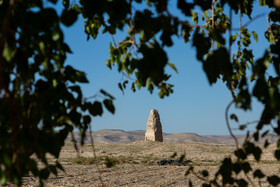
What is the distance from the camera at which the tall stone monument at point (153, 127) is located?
26.1 meters

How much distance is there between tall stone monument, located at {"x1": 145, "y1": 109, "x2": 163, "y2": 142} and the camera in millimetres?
26141

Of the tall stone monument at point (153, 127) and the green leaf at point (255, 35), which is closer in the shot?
the green leaf at point (255, 35)

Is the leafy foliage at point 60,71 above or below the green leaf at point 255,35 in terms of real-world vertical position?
below

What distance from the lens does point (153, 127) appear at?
1030 inches

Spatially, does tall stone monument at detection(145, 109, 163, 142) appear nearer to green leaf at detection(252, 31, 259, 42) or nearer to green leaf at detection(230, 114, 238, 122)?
green leaf at detection(252, 31, 259, 42)

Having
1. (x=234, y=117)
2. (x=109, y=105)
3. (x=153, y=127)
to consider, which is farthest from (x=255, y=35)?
(x=153, y=127)

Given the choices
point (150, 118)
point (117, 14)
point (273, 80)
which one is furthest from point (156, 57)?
point (150, 118)

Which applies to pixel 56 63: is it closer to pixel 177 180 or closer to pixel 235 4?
pixel 235 4

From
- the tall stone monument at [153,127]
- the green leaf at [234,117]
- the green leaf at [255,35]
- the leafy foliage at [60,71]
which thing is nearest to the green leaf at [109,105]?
the leafy foliage at [60,71]

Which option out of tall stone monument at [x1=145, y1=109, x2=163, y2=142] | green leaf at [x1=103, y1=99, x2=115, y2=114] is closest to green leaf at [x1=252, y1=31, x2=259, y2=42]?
green leaf at [x1=103, y1=99, x2=115, y2=114]

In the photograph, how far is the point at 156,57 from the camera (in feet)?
5.08

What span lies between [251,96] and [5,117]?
4.85ft

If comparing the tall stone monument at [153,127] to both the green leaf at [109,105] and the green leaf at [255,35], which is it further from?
the green leaf at [109,105]

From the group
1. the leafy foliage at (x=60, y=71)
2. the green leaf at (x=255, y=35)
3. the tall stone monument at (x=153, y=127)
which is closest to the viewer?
the leafy foliage at (x=60, y=71)
